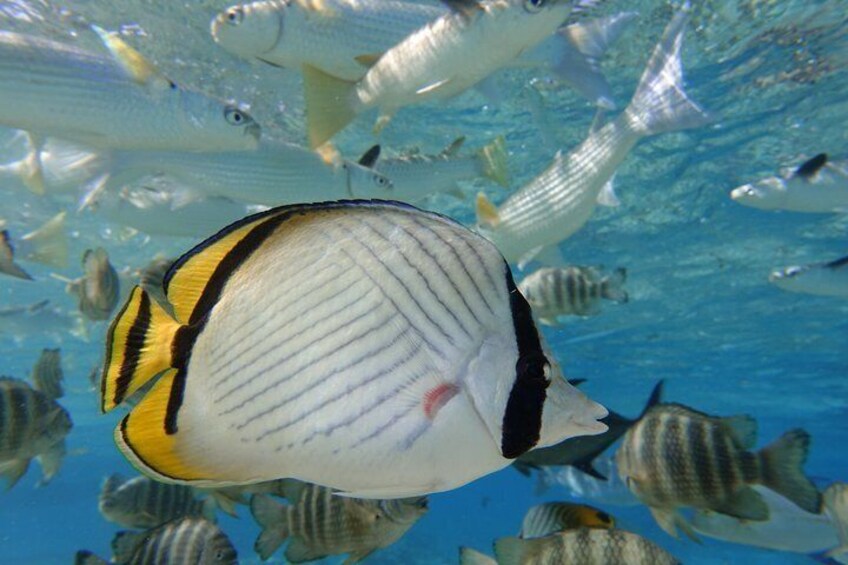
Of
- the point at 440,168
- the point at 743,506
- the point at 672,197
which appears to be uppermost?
the point at 440,168

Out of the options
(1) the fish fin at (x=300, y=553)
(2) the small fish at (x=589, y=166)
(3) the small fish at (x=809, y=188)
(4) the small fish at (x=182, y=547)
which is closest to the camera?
(4) the small fish at (x=182, y=547)

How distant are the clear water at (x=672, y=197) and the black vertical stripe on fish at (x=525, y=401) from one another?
2.29 meters

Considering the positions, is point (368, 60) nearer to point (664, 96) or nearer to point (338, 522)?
point (664, 96)

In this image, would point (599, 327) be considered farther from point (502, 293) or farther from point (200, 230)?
point (502, 293)

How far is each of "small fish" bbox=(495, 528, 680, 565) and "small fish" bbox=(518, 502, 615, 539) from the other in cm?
12

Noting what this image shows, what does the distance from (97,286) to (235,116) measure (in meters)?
2.09

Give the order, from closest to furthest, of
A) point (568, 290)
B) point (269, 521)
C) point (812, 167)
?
point (269, 521) < point (568, 290) < point (812, 167)

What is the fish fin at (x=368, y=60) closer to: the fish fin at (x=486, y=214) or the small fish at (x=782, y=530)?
the fish fin at (x=486, y=214)

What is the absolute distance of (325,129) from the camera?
14.4 ft

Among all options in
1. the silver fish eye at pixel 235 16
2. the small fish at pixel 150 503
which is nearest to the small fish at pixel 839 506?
the small fish at pixel 150 503

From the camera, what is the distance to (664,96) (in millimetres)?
5305

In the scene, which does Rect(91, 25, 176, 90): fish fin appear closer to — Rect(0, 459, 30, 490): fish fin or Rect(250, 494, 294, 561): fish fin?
Rect(0, 459, 30, 490): fish fin

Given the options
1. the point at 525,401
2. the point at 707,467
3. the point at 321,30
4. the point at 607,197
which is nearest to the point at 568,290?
the point at 607,197

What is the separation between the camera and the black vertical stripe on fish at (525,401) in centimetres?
110
